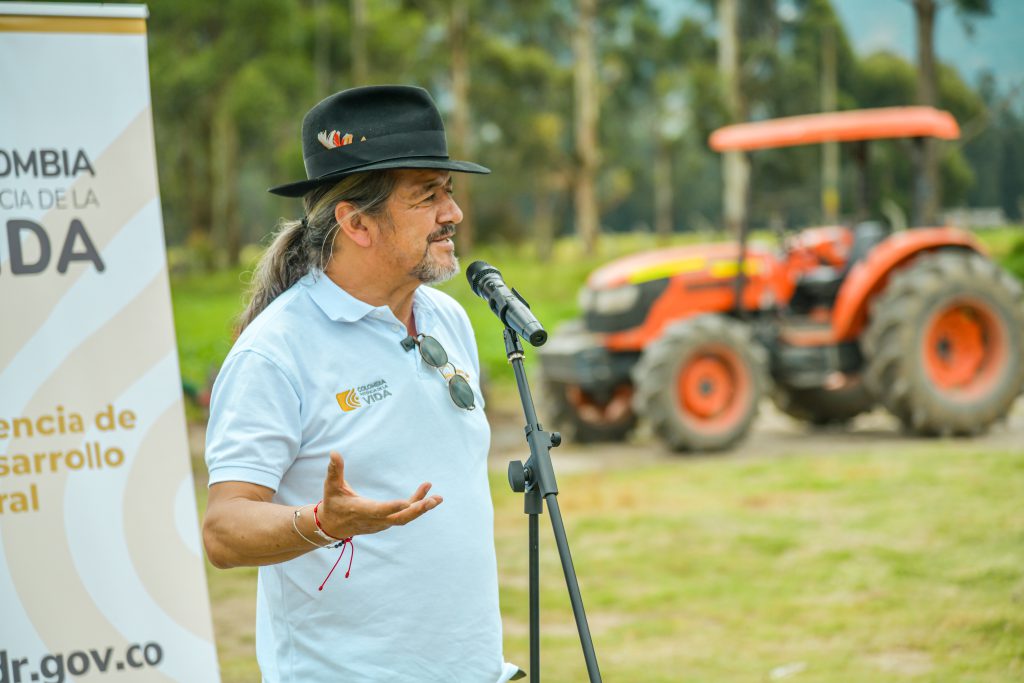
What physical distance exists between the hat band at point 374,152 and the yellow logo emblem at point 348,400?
1.44ft

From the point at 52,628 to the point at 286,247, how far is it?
4.98ft

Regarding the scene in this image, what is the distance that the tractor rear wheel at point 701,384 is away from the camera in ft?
29.7

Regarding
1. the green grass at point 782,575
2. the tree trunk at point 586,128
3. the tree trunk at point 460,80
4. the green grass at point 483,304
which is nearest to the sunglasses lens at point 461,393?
the green grass at point 782,575

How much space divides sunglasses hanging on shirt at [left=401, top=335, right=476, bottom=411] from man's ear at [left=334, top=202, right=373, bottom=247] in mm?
218

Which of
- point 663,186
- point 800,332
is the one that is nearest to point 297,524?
point 800,332

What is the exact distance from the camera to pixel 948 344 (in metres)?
9.74

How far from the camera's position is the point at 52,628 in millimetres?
3467

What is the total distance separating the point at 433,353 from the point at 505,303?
17 centimetres

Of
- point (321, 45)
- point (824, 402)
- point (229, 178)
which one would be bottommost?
point (824, 402)

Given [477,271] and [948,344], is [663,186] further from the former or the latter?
[477,271]

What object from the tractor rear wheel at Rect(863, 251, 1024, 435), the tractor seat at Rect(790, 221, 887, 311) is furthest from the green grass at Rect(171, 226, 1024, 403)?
the tractor rear wheel at Rect(863, 251, 1024, 435)

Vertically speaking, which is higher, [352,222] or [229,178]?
[229,178]

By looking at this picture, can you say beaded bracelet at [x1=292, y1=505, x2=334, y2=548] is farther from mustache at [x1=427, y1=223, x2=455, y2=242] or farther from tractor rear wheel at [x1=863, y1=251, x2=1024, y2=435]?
tractor rear wheel at [x1=863, y1=251, x2=1024, y2=435]

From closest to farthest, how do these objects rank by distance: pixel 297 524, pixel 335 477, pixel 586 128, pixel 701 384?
pixel 335 477, pixel 297 524, pixel 701 384, pixel 586 128
